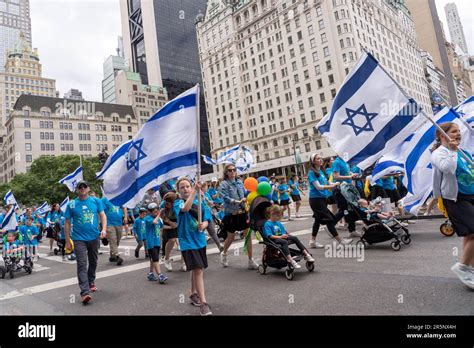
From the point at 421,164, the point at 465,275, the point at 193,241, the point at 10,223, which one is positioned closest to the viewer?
the point at 465,275

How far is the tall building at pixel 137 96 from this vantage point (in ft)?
333

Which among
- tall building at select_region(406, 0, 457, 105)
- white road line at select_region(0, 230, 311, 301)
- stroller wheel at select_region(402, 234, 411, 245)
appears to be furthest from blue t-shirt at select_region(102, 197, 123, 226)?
tall building at select_region(406, 0, 457, 105)

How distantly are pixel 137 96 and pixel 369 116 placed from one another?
342ft

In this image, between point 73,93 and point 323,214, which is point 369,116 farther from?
point 73,93

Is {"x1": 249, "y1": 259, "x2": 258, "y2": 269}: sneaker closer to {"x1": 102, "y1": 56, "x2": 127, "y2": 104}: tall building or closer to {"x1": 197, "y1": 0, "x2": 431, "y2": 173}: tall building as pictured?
{"x1": 197, "y1": 0, "x2": 431, "y2": 173}: tall building

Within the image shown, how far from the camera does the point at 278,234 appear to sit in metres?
5.86

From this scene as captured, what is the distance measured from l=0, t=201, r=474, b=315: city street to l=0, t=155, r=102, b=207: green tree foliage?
159 ft

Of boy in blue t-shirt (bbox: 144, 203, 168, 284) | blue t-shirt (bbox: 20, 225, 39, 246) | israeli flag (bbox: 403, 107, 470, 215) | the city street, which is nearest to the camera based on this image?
the city street

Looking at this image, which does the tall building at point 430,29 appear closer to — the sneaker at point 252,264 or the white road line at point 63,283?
the sneaker at point 252,264

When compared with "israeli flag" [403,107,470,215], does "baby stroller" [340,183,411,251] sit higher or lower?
lower

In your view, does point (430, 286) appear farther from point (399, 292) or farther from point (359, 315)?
point (359, 315)

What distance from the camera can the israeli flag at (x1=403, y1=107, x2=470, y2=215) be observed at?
5.85 m

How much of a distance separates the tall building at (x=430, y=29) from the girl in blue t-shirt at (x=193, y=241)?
5416 inches

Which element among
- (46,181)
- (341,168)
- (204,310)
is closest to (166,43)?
(46,181)
